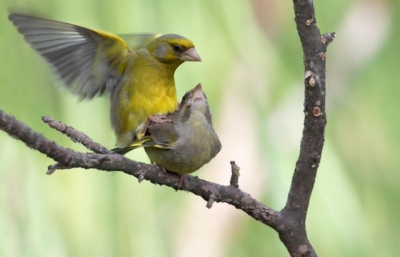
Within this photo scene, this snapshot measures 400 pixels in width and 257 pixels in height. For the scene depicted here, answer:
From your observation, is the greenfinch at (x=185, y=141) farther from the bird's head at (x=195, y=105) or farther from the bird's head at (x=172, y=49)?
the bird's head at (x=172, y=49)

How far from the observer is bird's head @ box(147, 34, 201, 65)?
153cm

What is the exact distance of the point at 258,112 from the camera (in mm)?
1986

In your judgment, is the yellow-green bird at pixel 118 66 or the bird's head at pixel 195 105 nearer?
the bird's head at pixel 195 105

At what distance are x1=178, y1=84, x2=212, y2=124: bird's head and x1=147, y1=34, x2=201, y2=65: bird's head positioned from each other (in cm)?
18

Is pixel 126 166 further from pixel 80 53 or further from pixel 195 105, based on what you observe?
pixel 80 53

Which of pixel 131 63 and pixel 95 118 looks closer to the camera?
pixel 131 63

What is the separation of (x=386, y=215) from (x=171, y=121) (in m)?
1.03

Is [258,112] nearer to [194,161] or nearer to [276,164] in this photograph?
[276,164]

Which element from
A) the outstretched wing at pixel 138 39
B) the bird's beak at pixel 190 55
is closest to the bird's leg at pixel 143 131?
the bird's beak at pixel 190 55

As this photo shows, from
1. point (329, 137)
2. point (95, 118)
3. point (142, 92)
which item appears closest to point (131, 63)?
point (142, 92)

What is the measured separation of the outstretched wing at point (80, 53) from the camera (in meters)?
1.50

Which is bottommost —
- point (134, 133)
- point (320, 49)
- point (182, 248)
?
point (182, 248)

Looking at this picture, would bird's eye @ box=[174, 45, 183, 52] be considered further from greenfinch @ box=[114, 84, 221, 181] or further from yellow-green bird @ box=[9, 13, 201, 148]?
greenfinch @ box=[114, 84, 221, 181]

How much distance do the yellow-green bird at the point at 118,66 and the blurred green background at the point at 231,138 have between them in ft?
0.42
